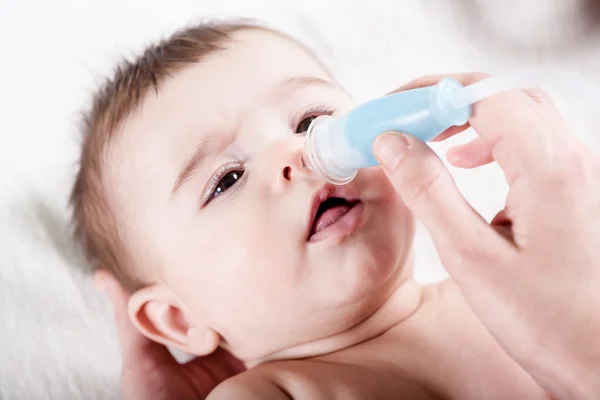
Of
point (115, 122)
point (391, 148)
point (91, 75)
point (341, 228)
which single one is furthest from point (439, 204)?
point (91, 75)

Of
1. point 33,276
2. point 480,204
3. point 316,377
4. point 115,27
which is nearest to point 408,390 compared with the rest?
point 316,377

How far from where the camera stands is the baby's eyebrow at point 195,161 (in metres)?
0.89

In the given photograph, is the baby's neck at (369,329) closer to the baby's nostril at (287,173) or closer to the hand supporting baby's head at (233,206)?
the hand supporting baby's head at (233,206)

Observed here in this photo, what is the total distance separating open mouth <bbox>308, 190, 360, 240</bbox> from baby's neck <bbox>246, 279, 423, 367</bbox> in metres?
0.20

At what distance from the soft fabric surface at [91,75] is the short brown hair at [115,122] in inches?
4.6

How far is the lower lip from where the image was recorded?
0.82 metres

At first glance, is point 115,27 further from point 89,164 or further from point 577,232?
point 577,232

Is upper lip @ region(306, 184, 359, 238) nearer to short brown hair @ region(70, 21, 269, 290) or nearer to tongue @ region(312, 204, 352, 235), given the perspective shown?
tongue @ region(312, 204, 352, 235)

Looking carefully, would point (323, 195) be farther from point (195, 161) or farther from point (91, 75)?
point (91, 75)

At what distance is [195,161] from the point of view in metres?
0.90

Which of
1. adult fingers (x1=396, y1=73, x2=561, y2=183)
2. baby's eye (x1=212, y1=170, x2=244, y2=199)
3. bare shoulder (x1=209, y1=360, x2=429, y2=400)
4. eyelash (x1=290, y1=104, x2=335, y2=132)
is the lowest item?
bare shoulder (x1=209, y1=360, x2=429, y2=400)

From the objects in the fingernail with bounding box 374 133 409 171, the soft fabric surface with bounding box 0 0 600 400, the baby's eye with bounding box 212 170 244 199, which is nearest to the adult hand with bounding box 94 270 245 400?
the soft fabric surface with bounding box 0 0 600 400

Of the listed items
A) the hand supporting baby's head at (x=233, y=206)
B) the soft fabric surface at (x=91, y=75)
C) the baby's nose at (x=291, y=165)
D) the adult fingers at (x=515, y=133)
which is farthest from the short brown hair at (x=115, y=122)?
the adult fingers at (x=515, y=133)

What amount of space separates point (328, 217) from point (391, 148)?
0.20 meters
